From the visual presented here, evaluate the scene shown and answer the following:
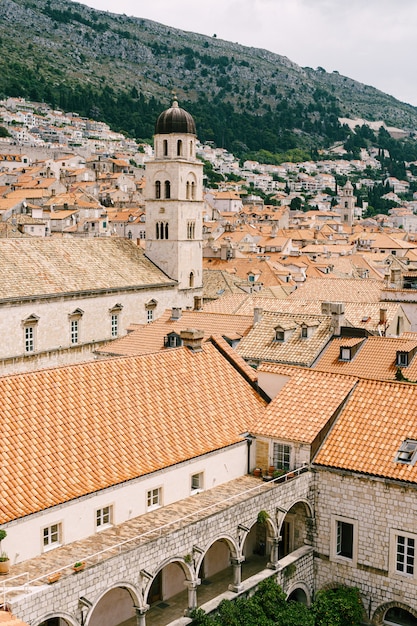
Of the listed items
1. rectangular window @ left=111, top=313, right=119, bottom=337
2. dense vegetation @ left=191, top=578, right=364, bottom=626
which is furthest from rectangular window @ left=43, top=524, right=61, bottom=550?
rectangular window @ left=111, top=313, right=119, bottom=337

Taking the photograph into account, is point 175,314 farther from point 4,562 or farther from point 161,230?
point 4,562

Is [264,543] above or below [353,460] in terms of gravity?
below

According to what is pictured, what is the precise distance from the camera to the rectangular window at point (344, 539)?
24516 mm

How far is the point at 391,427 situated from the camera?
80.3 feet

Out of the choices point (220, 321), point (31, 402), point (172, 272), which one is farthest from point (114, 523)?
point (172, 272)

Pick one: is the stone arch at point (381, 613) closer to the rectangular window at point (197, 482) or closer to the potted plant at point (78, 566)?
the rectangular window at point (197, 482)

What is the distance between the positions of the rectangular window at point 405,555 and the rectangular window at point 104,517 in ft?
30.9

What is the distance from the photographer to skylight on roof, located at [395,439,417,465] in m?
23.0

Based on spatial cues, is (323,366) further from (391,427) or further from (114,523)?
(114,523)

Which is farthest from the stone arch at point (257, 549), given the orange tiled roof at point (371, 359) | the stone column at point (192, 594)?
the orange tiled roof at point (371, 359)

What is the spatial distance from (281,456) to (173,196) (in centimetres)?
3359

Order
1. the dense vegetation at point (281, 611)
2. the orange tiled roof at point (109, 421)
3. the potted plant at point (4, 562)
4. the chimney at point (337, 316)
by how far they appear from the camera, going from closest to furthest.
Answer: the potted plant at point (4, 562), the orange tiled roof at point (109, 421), the dense vegetation at point (281, 611), the chimney at point (337, 316)

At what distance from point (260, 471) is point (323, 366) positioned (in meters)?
11.4

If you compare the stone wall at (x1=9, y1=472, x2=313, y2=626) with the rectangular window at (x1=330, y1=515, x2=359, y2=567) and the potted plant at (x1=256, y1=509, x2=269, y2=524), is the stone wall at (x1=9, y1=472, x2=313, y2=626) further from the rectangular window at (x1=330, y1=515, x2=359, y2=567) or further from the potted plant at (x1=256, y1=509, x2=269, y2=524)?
the rectangular window at (x1=330, y1=515, x2=359, y2=567)
